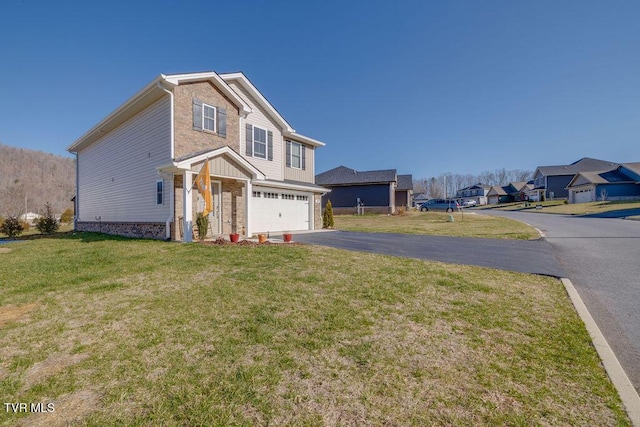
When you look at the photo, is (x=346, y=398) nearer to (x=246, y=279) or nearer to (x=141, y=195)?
(x=246, y=279)

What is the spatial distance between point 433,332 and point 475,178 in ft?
441

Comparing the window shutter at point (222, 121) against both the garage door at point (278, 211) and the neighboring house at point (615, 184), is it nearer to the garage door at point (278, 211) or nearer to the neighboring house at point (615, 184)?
the garage door at point (278, 211)

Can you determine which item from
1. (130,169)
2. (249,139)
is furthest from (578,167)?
(130,169)

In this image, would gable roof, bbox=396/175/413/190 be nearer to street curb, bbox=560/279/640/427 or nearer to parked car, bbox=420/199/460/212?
parked car, bbox=420/199/460/212

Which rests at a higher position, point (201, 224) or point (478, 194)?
point (478, 194)

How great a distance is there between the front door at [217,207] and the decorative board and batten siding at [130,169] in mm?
1888

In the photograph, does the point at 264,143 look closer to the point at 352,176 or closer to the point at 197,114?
the point at 197,114

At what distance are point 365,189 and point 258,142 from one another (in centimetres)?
2067

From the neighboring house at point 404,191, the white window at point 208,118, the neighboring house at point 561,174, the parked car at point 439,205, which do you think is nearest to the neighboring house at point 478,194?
the neighboring house at point 561,174

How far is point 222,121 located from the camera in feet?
44.7

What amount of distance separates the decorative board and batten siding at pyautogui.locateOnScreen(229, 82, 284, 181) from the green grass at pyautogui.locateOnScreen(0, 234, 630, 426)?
10.5 m

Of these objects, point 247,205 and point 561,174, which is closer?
point 247,205

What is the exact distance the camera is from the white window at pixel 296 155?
1856 centimetres

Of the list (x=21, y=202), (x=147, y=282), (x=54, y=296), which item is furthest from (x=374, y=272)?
(x=21, y=202)
